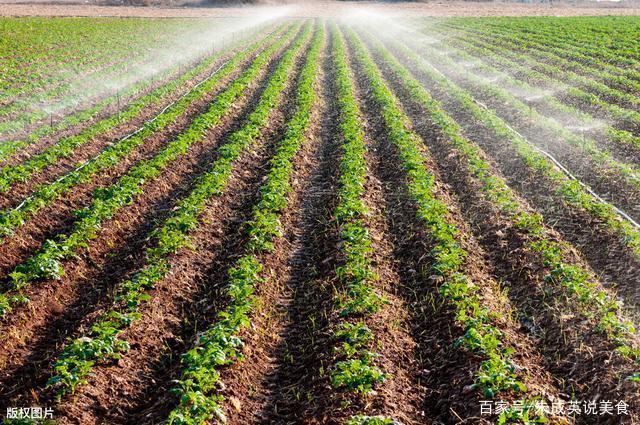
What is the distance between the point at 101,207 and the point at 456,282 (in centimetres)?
760

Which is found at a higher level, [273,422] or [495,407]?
[495,407]

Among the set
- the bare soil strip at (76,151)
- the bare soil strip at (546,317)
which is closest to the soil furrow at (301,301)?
the bare soil strip at (546,317)

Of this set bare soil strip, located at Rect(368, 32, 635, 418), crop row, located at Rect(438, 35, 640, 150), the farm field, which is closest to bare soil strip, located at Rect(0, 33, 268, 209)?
the farm field

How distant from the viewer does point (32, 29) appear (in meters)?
47.2

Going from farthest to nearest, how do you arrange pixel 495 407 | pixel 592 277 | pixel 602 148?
pixel 602 148 < pixel 592 277 < pixel 495 407

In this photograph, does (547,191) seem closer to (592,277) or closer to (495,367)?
(592,277)

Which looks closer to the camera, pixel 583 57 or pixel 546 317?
pixel 546 317

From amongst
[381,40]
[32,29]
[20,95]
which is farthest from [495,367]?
[32,29]

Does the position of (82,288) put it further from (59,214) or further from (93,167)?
(93,167)

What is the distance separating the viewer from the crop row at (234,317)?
6.48m

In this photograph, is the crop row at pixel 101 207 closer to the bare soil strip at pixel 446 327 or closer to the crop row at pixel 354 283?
the crop row at pixel 354 283

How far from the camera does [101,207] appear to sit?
11688 mm

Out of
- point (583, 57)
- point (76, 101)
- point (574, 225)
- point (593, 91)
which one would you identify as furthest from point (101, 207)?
point (583, 57)

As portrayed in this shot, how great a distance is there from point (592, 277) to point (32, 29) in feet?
168
